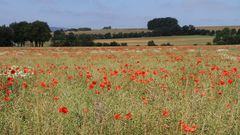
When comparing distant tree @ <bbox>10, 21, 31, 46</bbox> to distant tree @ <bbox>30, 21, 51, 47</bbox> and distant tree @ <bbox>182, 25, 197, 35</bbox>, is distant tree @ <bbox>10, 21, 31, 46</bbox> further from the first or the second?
distant tree @ <bbox>182, 25, 197, 35</bbox>

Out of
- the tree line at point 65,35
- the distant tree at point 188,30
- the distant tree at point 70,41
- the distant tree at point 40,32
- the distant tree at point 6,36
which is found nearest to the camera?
the tree line at point 65,35

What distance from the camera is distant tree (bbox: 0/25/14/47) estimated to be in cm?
7775

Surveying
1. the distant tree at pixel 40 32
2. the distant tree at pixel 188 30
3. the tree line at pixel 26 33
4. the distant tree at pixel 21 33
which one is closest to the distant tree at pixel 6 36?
the tree line at pixel 26 33

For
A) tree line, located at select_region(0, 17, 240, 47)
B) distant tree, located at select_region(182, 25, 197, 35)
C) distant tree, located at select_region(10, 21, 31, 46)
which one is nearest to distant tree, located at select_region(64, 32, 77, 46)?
tree line, located at select_region(0, 17, 240, 47)

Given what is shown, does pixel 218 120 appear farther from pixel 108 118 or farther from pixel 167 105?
pixel 108 118

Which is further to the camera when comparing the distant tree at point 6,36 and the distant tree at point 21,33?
the distant tree at point 21,33

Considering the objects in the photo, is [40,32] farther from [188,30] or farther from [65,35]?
[188,30]

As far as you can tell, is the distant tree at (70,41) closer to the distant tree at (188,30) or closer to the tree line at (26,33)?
the tree line at (26,33)

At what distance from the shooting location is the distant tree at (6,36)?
7775 centimetres

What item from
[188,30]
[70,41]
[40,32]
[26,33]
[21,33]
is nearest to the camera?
[70,41]

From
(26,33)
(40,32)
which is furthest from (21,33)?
(40,32)

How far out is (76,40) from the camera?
7394cm

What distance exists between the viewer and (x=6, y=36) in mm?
79250

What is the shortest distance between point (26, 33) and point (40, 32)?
3.10 metres
